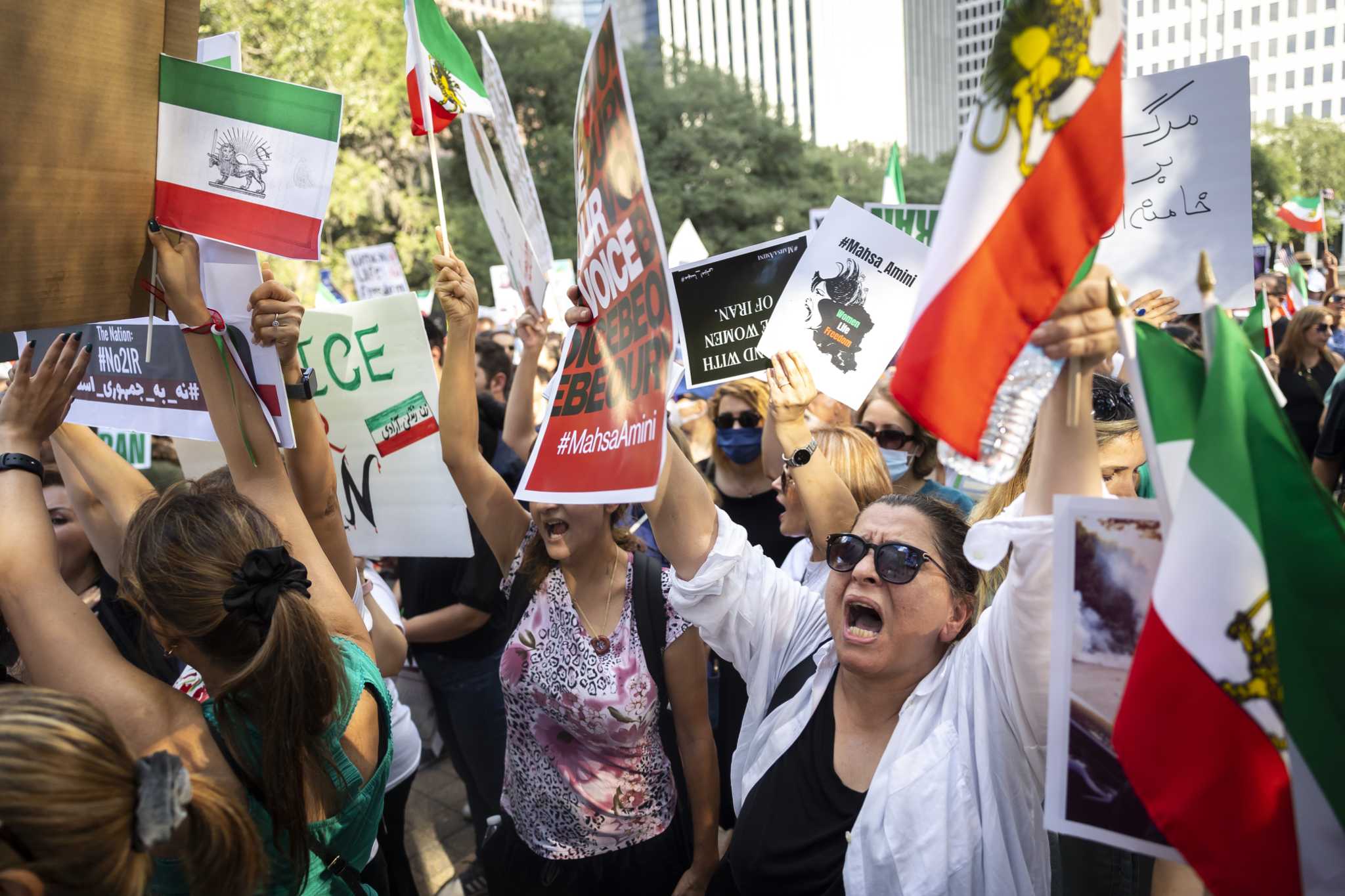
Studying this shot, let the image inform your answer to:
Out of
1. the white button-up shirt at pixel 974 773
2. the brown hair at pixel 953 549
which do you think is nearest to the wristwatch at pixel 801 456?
the brown hair at pixel 953 549

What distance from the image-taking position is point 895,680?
2104 mm

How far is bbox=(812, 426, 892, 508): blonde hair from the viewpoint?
3.07 m

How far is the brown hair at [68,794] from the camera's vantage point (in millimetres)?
1286

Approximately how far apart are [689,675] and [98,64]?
76.3 inches

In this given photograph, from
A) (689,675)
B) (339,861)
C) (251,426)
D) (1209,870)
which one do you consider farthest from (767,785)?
(251,426)

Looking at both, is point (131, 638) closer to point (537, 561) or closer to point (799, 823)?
point (537, 561)

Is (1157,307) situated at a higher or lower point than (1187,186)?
lower

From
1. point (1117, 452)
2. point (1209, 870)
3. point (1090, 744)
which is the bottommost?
point (1209, 870)

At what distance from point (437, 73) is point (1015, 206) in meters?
2.35

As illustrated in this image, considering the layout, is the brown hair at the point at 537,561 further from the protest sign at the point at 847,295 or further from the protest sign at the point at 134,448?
the protest sign at the point at 134,448

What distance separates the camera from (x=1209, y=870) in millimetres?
1246

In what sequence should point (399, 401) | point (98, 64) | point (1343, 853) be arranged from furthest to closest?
1. point (399, 401)
2. point (98, 64)
3. point (1343, 853)

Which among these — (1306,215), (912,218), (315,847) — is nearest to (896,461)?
(912,218)

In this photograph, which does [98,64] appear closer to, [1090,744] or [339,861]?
[339,861]
